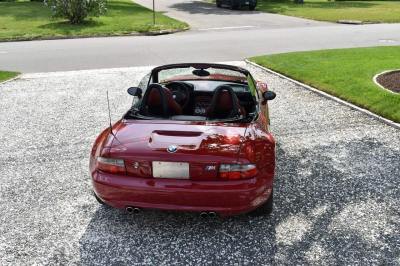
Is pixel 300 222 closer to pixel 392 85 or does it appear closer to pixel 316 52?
pixel 392 85

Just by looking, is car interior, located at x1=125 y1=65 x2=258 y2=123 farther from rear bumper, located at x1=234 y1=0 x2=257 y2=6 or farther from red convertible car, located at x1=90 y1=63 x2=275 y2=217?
rear bumper, located at x1=234 y1=0 x2=257 y2=6

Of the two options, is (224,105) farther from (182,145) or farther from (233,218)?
(233,218)

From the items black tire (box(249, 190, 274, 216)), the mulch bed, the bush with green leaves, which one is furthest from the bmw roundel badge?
the bush with green leaves

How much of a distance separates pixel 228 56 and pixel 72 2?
1063 centimetres

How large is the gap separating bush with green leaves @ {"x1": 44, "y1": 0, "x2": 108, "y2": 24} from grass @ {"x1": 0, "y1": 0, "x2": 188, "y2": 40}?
0.56m

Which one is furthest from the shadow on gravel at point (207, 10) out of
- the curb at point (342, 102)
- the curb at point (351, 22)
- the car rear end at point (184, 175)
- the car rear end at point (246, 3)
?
the car rear end at point (184, 175)

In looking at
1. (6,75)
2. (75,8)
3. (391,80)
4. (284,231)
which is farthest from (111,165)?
(75,8)

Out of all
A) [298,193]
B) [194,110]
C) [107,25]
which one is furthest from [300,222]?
[107,25]

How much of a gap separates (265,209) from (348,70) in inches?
293

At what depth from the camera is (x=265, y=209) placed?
13.2ft

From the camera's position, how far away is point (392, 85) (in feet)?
29.0

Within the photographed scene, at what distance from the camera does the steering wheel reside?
4902 mm

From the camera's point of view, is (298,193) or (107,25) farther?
(107,25)

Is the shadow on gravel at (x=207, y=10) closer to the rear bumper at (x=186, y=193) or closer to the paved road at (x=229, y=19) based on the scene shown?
the paved road at (x=229, y=19)
